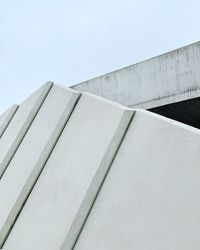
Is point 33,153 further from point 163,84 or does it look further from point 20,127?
point 163,84

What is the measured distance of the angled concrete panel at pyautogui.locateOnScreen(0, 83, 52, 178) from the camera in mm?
5199

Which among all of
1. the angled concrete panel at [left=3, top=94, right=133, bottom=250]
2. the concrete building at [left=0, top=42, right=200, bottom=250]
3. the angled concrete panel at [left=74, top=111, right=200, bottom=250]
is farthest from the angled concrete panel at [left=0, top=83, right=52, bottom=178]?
the angled concrete panel at [left=74, top=111, right=200, bottom=250]

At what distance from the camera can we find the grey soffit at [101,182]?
8.19ft

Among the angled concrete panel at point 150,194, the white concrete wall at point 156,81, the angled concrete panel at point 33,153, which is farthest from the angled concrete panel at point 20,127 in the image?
the white concrete wall at point 156,81

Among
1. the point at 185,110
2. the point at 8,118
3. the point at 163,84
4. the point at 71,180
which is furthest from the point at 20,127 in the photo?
Answer: the point at 185,110

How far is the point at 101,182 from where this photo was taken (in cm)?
317

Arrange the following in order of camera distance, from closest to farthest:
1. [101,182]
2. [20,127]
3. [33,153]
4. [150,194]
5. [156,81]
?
[150,194] → [101,182] → [33,153] → [20,127] → [156,81]

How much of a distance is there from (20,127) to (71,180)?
2102 mm

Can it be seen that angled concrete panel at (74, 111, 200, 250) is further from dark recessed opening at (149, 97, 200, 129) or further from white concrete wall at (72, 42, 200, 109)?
dark recessed opening at (149, 97, 200, 129)

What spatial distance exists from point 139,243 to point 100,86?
7.65 m

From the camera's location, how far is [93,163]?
11.3ft

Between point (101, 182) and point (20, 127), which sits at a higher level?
point (20, 127)

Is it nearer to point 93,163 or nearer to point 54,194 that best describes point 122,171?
point 93,163

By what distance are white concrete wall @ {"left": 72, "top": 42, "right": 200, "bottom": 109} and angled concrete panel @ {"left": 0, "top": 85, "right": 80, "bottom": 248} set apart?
3.38 m
